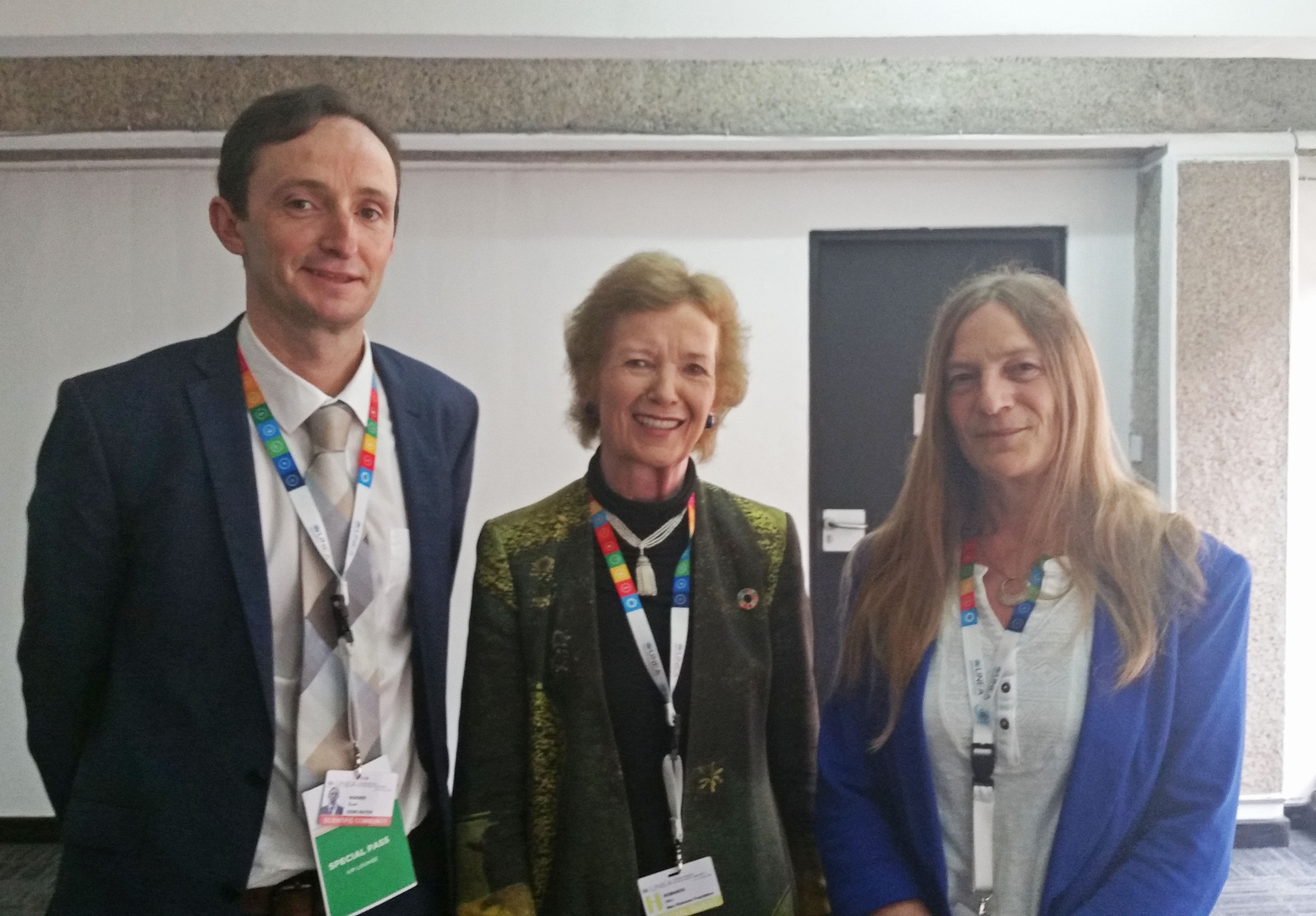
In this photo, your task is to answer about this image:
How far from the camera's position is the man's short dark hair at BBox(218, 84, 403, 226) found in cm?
135

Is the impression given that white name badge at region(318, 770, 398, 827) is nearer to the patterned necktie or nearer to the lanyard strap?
the patterned necktie

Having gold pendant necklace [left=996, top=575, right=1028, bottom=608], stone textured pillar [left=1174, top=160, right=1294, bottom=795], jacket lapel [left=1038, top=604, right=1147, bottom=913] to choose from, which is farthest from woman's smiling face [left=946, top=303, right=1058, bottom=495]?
stone textured pillar [left=1174, top=160, right=1294, bottom=795]

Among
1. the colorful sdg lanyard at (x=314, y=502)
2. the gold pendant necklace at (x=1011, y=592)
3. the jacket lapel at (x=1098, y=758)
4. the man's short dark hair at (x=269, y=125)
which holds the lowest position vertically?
the jacket lapel at (x=1098, y=758)

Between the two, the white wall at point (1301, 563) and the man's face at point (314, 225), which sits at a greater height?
the man's face at point (314, 225)

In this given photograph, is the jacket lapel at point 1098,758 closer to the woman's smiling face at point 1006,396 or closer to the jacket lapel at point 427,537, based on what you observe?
the woman's smiling face at point 1006,396

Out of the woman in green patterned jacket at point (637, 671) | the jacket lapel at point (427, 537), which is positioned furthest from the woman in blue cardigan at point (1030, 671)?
the jacket lapel at point (427, 537)

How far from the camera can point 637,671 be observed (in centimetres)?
136

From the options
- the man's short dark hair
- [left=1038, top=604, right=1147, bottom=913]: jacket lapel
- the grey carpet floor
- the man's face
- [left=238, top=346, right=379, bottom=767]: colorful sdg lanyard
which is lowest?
the grey carpet floor

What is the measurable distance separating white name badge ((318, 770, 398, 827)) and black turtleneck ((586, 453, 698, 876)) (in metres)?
0.37

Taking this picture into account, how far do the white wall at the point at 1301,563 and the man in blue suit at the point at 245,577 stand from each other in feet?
8.78

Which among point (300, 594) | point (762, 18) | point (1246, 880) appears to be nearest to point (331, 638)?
point (300, 594)

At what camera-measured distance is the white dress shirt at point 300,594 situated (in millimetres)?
1329

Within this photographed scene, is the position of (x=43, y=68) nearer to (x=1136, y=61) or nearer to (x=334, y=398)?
(x=334, y=398)

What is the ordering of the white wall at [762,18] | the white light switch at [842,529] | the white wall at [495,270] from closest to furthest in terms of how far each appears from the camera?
the white wall at [762,18], the white wall at [495,270], the white light switch at [842,529]
